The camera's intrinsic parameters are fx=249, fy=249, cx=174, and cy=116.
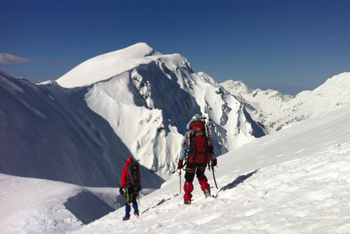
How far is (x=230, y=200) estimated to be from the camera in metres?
5.37

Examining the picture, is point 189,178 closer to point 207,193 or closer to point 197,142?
point 207,193

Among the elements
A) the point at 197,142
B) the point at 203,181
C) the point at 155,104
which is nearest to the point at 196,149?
the point at 197,142

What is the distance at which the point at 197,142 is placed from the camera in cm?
635

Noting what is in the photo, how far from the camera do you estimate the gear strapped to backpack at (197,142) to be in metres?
6.32

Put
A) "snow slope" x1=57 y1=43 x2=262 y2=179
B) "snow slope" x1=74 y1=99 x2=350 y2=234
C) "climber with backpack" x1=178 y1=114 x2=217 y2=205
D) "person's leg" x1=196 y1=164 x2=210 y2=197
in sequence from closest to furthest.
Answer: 1. "snow slope" x1=74 y1=99 x2=350 y2=234
2. "climber with backpack" x1=178 y1=114 x2=217 y2=205
3. "person's leg" x1=196 y1=164 x2=210 y2=197
4. "snow slope" x1=57 y1=43 x2=262 y2=179

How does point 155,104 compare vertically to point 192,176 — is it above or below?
above

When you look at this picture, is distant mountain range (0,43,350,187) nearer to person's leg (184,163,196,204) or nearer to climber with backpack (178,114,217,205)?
person's leg (184,163,196,204)

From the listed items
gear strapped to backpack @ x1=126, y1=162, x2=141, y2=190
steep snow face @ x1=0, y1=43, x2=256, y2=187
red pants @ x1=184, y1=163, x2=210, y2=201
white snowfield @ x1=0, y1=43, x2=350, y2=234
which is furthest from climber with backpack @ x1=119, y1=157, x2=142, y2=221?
steep snow face @ x1=0, y1=43, x2=256, y2=187

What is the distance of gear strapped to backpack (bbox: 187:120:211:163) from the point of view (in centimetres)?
632

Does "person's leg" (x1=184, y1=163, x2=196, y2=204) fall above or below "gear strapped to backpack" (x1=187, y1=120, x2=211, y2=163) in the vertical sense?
below

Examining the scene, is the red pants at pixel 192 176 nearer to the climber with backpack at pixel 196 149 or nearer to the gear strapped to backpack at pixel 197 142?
the climber with backpack at pixel 196 149

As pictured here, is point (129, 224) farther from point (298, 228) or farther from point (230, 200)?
point (298, 228)

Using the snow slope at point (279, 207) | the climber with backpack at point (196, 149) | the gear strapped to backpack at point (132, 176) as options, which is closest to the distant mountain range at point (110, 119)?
the gear strapped to backpack at point (132, 176)

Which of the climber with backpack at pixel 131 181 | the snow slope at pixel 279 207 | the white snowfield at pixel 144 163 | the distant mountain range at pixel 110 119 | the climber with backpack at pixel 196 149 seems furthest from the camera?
the distant mountain range at pixel 110 119
